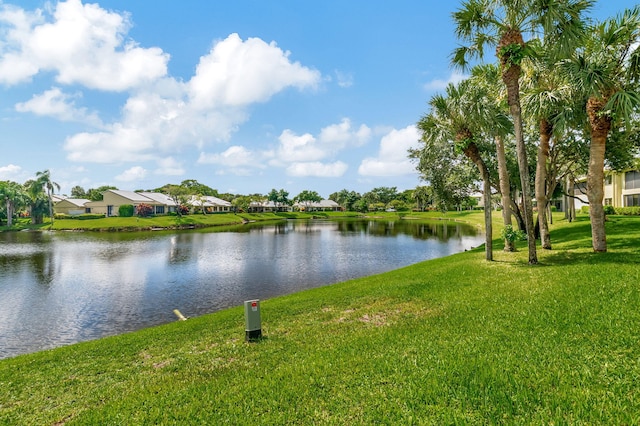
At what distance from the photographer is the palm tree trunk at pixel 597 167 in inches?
536

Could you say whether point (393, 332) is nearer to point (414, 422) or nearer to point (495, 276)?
point (414, 422)

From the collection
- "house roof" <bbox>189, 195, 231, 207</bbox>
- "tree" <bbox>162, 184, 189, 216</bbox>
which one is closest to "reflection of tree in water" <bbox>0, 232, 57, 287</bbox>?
"tree" <bbox>162, 184, 189, 216</bbox>

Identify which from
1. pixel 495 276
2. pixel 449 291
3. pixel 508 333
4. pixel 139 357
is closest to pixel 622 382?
pixel 508 333

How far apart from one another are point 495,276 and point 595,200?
5.96 m

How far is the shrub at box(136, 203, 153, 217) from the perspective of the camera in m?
81.9

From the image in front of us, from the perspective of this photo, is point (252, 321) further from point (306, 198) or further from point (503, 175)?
point (306, 198)

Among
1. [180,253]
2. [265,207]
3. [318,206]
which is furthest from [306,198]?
[180,253]

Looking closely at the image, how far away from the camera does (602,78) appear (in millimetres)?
12555

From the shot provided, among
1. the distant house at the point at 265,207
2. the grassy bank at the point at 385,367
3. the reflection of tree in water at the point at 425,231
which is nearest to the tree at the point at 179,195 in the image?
the distant house at the point at 265,207

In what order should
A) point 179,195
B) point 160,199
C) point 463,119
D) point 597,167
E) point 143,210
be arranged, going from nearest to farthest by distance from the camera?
point 597,167
point 463,119
point 143,210
point 179,195
point 160,199

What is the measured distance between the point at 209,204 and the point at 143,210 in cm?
2624

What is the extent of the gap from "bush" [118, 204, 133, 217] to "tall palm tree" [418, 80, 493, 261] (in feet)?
272

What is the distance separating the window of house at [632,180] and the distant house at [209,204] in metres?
92.6

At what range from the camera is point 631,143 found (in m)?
21.1
